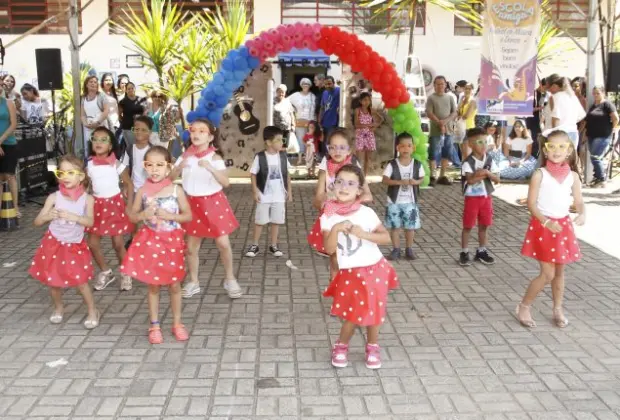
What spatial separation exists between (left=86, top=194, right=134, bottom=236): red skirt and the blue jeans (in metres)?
8.53

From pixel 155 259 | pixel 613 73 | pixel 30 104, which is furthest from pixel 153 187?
pixel 613 73

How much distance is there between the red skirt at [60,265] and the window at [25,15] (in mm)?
15836

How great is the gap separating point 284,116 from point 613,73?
5.94 metres

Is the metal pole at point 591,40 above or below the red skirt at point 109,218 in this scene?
above

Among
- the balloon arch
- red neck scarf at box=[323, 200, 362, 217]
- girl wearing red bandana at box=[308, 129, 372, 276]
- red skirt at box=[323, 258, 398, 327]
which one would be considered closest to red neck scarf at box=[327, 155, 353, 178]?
girl wearing red bandana at box=[308, 129, 372, 276]

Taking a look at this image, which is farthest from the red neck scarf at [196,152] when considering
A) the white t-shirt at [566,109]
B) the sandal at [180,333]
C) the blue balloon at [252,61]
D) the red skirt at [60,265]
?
the white t-shirt at [566,109]

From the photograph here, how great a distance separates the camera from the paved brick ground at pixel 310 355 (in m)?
3.86

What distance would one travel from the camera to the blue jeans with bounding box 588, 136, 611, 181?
1149 cm

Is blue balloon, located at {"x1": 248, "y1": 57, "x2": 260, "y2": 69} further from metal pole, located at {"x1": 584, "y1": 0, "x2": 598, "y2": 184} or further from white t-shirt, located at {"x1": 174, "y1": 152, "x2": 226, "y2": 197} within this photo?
metal pole, located at {"x1": 584, "y1": 0, "x2": 598, "y2": 184}

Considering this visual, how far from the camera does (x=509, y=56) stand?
10.5 m

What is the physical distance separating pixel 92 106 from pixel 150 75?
9344 mm

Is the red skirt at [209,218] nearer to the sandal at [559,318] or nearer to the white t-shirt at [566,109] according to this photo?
the sandal at [559,318]

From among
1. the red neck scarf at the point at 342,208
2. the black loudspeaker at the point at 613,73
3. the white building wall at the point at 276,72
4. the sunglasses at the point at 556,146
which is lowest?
the red neck scarf at the point at 342,208

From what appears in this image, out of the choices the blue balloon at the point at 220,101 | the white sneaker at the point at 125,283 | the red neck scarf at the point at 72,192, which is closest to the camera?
the red neck scarf at the point at 72,192
